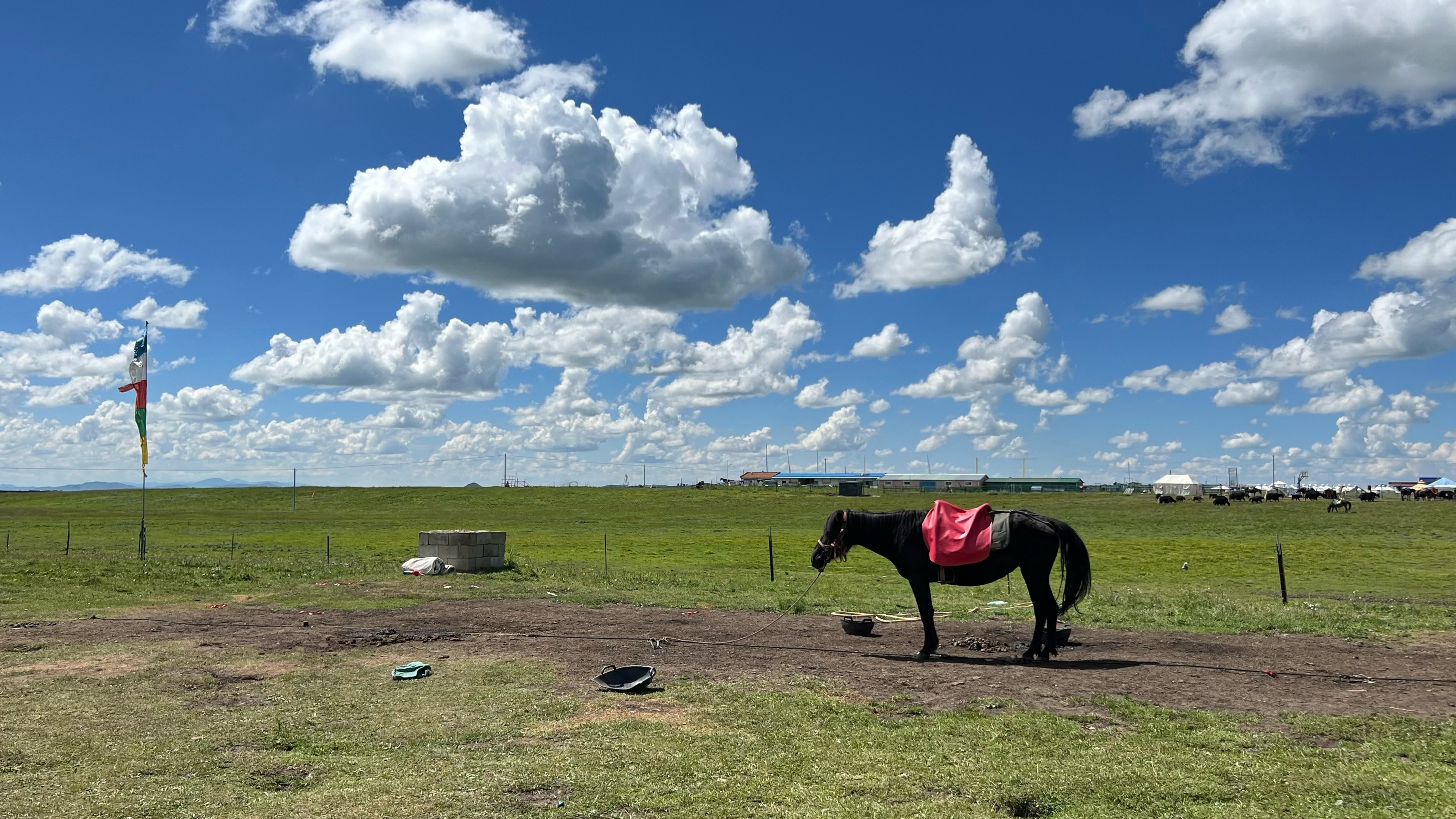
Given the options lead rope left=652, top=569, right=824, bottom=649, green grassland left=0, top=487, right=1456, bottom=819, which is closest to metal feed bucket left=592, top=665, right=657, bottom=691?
green grassland left=0, top=487, right=1456, bottom=819

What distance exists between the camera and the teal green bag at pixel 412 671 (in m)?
12.4

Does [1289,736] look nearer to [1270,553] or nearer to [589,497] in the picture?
[1270,553]

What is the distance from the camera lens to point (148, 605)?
2066cm

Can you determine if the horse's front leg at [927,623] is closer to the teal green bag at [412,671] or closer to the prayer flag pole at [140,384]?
the teal green bag at [412,671]

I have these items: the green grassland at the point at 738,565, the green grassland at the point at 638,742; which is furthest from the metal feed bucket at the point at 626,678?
the green grassland at the point at 738,565

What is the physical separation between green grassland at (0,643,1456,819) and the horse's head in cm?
361

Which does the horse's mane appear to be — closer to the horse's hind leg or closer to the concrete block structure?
the horse's hind leg

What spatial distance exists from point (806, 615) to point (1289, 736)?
10490 millimetres

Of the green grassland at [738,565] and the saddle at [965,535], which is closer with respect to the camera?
the saddle at [965,535]

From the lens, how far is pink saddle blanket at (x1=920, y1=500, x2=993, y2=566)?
14.2 meters

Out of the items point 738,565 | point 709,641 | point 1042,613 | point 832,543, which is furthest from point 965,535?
point 738,565

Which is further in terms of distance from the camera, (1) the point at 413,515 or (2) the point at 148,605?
(1) the point at 413,515

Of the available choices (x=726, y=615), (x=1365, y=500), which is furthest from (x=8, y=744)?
(x=1365, y=500)

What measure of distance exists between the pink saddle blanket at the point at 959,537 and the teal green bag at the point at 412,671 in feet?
25.4
